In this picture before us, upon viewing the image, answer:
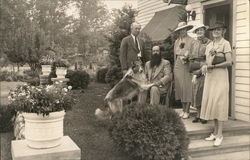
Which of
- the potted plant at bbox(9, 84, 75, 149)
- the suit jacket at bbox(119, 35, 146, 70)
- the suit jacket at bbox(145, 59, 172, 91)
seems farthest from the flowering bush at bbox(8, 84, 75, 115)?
the suit jacket at bbox(119, 35, 146, 70)

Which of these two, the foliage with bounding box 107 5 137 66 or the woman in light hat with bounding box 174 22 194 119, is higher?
the foliage with bounding box 107 5 137 66

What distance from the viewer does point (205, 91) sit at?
20.2ft

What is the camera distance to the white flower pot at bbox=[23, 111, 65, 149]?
428cm

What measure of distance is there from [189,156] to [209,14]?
3.93 metres

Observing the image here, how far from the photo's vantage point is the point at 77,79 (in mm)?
15117

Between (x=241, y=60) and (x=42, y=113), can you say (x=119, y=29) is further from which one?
(x=42, y=113)

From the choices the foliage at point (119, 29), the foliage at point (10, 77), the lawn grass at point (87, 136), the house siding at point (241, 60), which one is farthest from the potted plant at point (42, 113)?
the foliage at point (10, 77)

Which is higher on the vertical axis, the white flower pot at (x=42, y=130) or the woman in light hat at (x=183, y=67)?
the woman in light hat at (x=183, y=67)

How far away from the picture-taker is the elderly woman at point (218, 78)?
230 inches

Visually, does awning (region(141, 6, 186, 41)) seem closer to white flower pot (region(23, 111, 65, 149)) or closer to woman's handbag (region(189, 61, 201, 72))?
woman's handbag (region(189, 61, 201, 72))

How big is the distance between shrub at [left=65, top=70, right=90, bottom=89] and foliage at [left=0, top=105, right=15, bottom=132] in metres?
5.80

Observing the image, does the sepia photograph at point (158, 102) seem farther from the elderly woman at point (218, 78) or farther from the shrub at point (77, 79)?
the shrub at point (77, 79)

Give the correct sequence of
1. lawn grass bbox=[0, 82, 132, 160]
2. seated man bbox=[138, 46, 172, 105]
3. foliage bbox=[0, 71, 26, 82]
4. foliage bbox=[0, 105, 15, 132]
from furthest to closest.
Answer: foliage bbox=[0, 71, 26, 82] < foliage bbox=[0, 105, 15, 132] < seated man bbox=[138, 46, 172, 105] < lawn grass bbox=[0, 82, 132, 160]

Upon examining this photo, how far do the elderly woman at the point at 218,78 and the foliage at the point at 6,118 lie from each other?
5.43 metres
